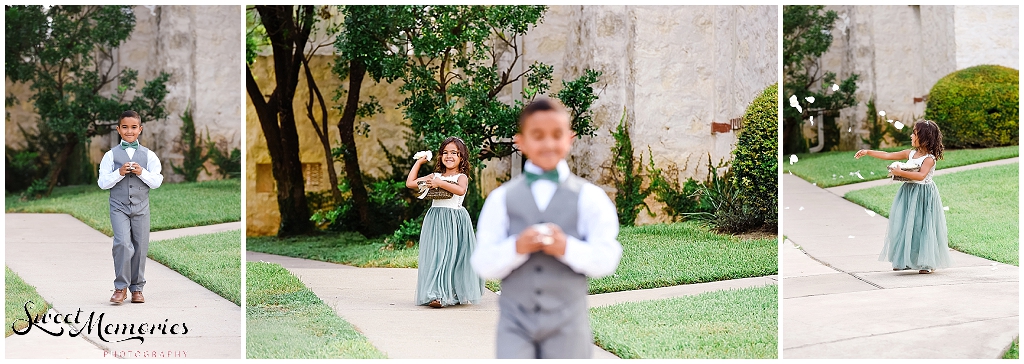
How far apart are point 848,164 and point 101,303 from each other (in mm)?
9394

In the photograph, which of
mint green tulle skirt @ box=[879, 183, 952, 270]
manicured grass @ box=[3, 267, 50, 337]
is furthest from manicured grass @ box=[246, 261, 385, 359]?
mint green tulle skirt @ box=[879, 183, 952, 270]

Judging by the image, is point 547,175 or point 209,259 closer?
point 547,175

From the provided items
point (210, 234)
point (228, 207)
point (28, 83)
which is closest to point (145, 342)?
point (210, 234)

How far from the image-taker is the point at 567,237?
3000 mm

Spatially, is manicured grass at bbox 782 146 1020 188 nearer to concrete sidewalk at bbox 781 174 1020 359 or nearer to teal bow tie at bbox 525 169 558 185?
concrete sidewalk at bbox 781 174 1020 359

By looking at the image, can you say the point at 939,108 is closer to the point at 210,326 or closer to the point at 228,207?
the point at 228,207

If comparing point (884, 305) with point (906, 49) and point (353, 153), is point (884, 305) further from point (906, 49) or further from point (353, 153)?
point (906, 49)

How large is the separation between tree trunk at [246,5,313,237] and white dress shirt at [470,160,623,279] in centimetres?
702

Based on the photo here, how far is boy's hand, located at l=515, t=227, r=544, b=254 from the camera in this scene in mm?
2896

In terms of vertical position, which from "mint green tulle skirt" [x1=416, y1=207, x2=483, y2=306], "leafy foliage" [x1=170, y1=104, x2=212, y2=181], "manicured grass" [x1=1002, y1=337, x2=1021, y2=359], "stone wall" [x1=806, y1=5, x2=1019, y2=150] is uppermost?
"stone wall" [x1=806, y1=5, x2=1019, y2=150]

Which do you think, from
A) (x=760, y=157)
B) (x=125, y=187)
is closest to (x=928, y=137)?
(x=760, y=157)

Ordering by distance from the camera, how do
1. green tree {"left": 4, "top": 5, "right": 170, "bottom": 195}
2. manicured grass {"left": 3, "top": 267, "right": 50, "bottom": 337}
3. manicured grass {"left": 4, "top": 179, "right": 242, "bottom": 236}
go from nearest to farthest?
manicured grass {"left": 3, "top": 267, "right": 50, "bottom": 337}
manicured grass {"left": 4, "top": 179, "right": 242, "bottom": 236}
green tree {"left": 4, "top": 5, "right": 170, "bottom": 195}

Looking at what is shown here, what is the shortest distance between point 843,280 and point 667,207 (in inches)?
125

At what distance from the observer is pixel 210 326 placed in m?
5.38
